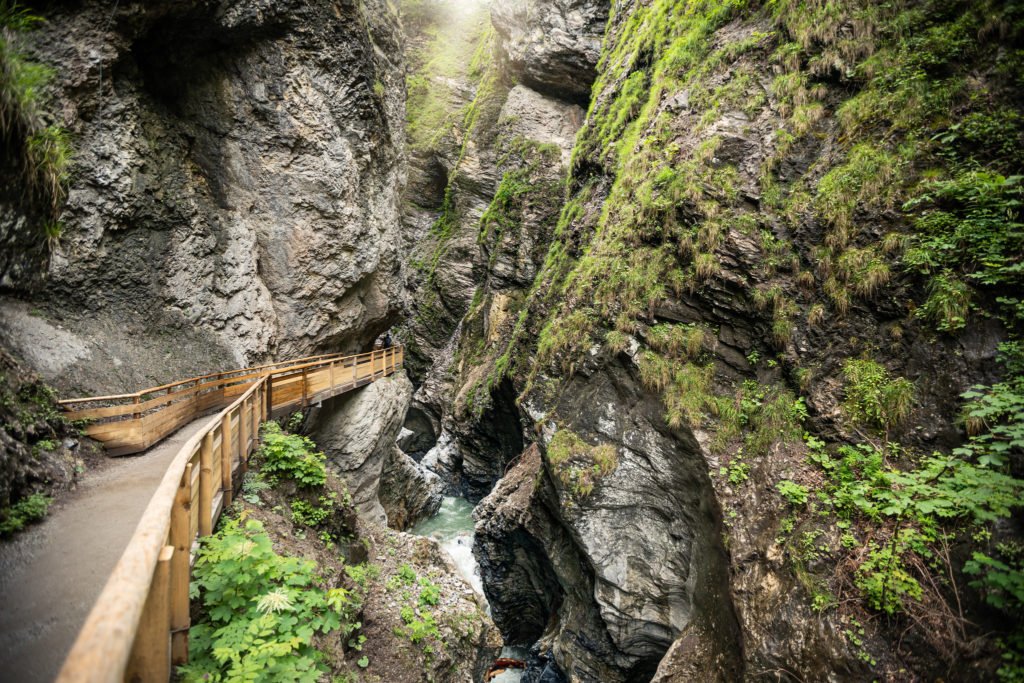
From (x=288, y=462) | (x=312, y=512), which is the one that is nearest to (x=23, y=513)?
(x=288, y=462)

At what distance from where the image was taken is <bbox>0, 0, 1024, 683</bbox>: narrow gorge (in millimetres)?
5035

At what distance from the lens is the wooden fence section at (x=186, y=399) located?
6.61 metres

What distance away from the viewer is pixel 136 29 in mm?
9398

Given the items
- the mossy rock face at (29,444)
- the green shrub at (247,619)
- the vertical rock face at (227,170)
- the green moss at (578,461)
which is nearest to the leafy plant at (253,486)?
the green shrub at (247,619)

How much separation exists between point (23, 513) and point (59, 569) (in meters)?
1.19

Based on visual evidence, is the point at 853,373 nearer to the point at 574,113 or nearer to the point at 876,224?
the point at 876,224

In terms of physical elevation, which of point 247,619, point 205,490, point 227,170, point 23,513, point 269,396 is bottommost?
point 269,396

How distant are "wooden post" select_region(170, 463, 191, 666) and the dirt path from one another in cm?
51

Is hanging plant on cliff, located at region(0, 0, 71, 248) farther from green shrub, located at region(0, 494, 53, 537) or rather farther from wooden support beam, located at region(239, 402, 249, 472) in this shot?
green shrub, located at region(0, 494, 53, 537)

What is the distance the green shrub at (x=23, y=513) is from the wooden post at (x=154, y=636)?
2828 mm

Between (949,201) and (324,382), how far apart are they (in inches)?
512

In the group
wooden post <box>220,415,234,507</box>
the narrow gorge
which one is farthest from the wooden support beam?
wooden post <box>220,415,234,507</box>

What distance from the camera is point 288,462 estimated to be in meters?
6.79

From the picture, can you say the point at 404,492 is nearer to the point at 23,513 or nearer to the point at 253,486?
the point at 253,486
